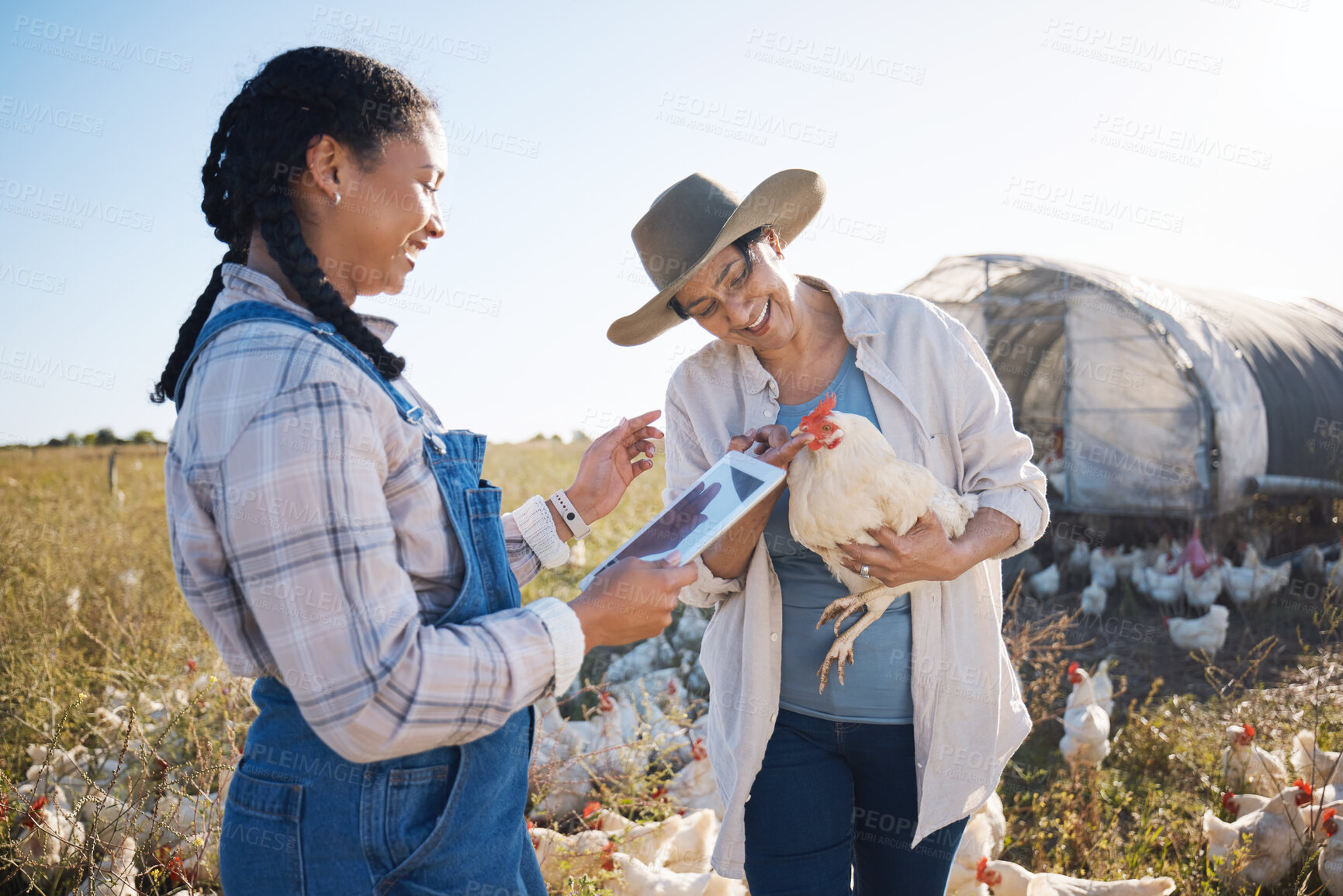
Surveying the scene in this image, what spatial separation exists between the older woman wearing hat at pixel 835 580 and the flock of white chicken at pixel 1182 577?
17.0ft

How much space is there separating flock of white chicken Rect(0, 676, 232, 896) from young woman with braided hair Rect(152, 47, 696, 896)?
1546 millimetres

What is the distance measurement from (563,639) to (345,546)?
0.37 metres

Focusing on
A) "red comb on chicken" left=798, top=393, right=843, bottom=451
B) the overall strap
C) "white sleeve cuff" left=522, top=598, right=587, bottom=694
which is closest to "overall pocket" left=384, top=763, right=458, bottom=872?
"white sleeve cuff" left=522, top=598, right=587, bottom=694

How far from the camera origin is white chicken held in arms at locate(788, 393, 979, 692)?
2076 mm

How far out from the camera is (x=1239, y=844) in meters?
3.17

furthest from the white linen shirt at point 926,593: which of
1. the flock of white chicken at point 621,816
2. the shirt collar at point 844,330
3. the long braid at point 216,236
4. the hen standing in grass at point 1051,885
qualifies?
the long braid at point 216,236

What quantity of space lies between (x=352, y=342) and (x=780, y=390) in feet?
4.55

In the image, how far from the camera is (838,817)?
6.73 ft

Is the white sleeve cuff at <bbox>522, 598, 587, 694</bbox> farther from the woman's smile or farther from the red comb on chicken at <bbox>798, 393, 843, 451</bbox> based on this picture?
the woman's smile

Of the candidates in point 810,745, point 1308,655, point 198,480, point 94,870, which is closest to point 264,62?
point 198,480

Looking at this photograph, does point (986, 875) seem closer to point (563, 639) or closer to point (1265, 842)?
point (1265, 842)

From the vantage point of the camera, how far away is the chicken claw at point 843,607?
2.07 m

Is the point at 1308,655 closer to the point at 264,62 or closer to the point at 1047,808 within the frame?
the point at 1047,808

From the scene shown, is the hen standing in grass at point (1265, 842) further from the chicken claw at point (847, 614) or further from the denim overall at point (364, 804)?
the denim overall at point (364, 804)
